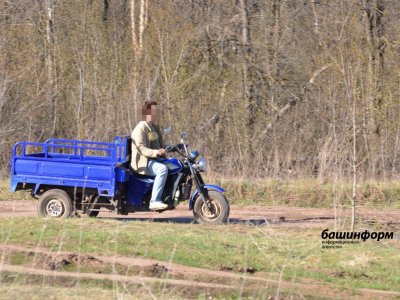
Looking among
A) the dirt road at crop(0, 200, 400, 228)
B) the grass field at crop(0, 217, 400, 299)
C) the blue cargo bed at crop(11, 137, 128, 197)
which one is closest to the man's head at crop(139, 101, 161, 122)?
the blue cargo bed at crop(11, 137, 128, 197)

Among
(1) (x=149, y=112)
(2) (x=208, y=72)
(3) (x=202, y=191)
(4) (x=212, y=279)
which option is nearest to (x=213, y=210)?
(3) (x=202, y=191)

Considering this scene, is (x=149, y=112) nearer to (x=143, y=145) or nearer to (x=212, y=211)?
(x=143, y=145)

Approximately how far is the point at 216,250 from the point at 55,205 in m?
3.41

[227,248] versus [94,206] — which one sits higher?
[94,206]

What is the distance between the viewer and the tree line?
19.4 meters

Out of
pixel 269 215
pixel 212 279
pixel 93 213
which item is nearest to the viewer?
pixel 212 279

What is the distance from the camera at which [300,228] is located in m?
11.9

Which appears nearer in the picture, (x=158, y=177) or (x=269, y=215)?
(x=158, y=177)

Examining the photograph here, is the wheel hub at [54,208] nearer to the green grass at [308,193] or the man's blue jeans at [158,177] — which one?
the man's blue jeans at [158,177]

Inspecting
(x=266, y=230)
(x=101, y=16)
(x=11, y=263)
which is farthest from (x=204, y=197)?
(x=101, y=16)

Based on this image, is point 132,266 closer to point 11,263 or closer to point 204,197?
point 11,263

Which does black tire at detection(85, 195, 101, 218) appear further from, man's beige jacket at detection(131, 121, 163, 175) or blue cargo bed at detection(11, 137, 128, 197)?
man's beige jacket at detection(131, 121, 163, 175)

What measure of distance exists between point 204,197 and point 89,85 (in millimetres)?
9923

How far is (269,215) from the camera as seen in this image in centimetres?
1363
